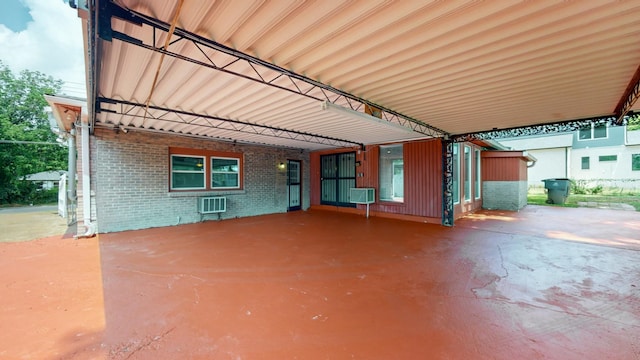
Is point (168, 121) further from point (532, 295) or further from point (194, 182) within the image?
point (532, 295)

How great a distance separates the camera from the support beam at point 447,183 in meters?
7.08

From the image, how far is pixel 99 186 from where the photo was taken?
5926 mm

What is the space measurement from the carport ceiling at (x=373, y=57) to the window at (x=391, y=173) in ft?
11.4

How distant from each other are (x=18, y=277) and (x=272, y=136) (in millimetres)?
5698

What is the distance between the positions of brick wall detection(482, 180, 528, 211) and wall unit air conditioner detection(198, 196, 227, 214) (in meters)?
10.8

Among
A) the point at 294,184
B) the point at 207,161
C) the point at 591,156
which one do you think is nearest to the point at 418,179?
the point at 294,184

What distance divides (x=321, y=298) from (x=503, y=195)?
35.1ft

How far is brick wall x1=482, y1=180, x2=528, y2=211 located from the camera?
9922 mm

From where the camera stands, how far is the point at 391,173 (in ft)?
28.7

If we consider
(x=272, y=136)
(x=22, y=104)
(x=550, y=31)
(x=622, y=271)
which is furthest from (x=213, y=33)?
(x=22, y=104)

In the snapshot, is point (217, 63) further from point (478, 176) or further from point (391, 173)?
point (478, 176)

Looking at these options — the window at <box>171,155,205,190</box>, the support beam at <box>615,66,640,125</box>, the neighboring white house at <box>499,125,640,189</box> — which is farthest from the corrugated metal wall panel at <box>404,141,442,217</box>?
the neighboring white house at <box>499,125,640,189</box>

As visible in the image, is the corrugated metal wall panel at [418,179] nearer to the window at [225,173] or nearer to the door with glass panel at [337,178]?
the door with glass panel at [337,178]

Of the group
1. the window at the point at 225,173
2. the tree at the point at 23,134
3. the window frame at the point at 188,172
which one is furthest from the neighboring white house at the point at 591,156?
the tree at the point at 23,134
